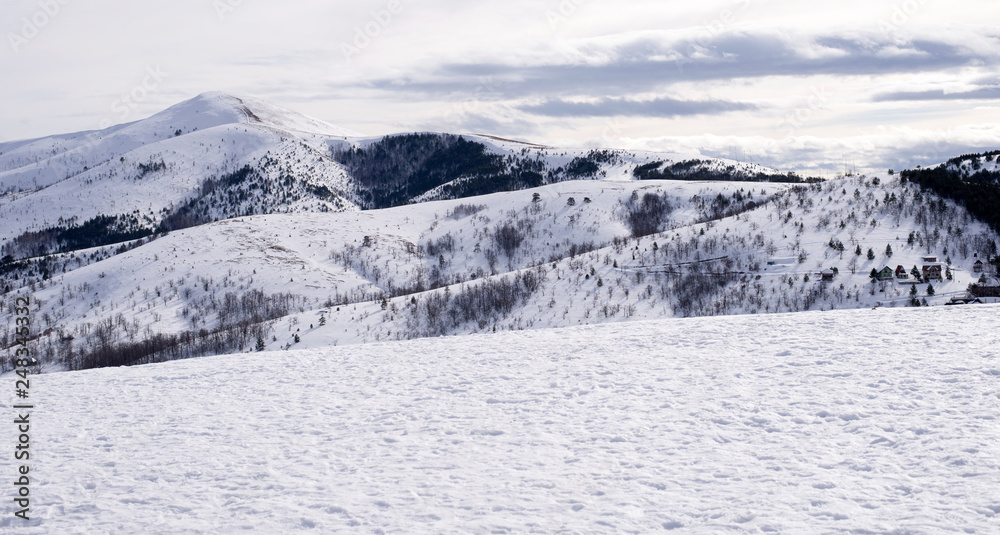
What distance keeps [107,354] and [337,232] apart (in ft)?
147

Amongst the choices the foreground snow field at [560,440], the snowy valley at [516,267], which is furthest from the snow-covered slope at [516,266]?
the foreground snow field at [560,440]

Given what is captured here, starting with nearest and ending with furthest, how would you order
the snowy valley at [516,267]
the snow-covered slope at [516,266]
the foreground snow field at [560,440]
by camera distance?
the foreground snow field at [560,440], the snowy valley at [516,267], the snow-covered slope at [516,266]

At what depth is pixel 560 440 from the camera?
42.9ft

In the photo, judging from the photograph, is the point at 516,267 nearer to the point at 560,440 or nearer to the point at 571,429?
the point at 571,429

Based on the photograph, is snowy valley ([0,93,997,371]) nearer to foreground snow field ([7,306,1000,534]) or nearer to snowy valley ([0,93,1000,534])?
snowy valley ([0,93,1000,534])

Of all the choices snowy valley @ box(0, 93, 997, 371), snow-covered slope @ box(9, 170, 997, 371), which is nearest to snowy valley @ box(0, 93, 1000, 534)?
snowy valley @ box(0, 93, 997, 371)

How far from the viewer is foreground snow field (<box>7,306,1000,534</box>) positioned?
9.76 metres

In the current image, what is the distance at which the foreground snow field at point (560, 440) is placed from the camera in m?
9.76

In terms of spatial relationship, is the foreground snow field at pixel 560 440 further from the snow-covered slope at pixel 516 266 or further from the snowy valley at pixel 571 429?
the snow-covered slope at pixel 516 266

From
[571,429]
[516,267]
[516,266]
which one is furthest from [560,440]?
[516,266]

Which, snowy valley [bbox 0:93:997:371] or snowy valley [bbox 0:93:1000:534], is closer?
snowy valley [bbox 0:93:1000:534]

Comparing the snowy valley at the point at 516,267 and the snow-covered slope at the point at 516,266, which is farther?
the snow-covered slope at the point at 516,266

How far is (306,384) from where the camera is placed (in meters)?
19.0

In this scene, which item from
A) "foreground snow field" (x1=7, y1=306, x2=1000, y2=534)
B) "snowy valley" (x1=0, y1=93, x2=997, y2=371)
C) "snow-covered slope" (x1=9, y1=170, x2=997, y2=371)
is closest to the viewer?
"foreground snow field" (x1=7, y1=306, x2=1000, y2=534)
